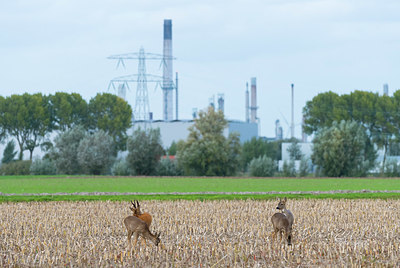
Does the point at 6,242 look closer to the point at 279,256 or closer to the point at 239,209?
the point at 279,256

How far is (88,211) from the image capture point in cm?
2856

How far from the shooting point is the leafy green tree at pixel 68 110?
4461 inches

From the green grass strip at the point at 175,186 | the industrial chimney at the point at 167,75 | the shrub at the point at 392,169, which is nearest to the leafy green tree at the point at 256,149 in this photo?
the industrial chimney at the point at 167,75

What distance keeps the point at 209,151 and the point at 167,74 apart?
44980mm

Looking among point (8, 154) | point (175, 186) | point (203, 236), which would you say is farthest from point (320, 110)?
point (203, 236)

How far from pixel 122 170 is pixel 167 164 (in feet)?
20.4

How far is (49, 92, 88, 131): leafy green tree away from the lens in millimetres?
113312

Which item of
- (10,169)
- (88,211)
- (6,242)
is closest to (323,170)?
(10,169)

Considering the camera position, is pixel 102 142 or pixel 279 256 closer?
pixel 279 256

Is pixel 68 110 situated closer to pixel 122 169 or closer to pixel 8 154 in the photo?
pixel 8 154

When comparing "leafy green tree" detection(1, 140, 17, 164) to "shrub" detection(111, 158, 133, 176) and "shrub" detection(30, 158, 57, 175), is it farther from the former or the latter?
"shrub" detection(111, 158, 133, 176)

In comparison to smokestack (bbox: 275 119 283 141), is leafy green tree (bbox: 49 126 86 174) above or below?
below

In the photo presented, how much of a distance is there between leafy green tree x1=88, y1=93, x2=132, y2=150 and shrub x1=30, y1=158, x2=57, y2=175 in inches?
746

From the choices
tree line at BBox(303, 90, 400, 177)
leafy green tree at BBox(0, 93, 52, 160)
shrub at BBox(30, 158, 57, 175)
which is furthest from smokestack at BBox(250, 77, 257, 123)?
shrub at BBox(30, 158, 57, 175)
